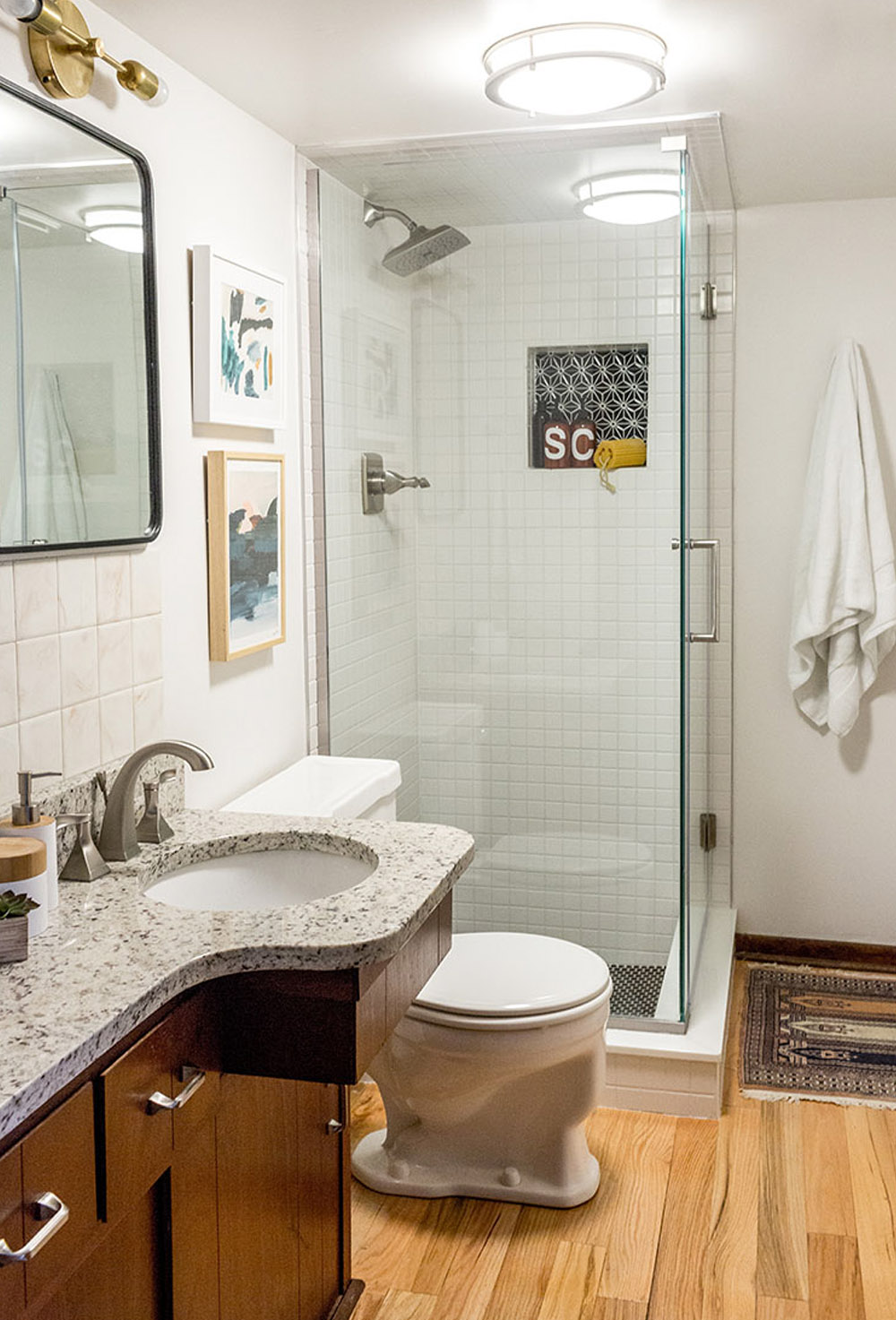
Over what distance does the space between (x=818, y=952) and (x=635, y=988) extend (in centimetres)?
106

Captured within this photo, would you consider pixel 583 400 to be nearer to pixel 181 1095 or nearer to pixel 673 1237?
pixel 673 1237

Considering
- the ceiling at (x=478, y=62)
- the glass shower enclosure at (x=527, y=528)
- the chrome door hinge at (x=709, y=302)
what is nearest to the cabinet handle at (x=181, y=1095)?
the glass shower enclosure at (x=527, y=528)

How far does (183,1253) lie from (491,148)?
2300 mm

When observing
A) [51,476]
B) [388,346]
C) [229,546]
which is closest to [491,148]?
[388,346]

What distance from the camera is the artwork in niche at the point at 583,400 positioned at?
2.80 meters

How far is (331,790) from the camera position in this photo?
270 centimetres

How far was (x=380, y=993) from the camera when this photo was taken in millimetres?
1697

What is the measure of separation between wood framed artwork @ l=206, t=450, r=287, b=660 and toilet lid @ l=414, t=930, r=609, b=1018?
77 cm

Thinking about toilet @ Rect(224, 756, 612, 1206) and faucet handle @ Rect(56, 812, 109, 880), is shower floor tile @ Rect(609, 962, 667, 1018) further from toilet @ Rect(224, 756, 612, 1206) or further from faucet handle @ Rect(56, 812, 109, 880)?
faucet handle @ Rect(56, 812, 109, 880)

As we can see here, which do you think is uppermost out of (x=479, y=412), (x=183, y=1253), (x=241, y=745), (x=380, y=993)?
(x=479, y=412)

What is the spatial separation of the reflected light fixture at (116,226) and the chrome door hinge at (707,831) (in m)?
2.17

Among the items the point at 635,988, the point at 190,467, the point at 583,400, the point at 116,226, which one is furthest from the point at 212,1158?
the point at 583,400

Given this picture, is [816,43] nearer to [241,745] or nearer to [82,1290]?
[241,745]

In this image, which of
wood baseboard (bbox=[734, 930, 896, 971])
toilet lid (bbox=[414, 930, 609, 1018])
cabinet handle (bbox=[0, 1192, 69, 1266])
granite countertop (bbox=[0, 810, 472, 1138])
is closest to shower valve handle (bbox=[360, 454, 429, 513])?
toilet lid (bbox=[414, 930, 609, 1018])
